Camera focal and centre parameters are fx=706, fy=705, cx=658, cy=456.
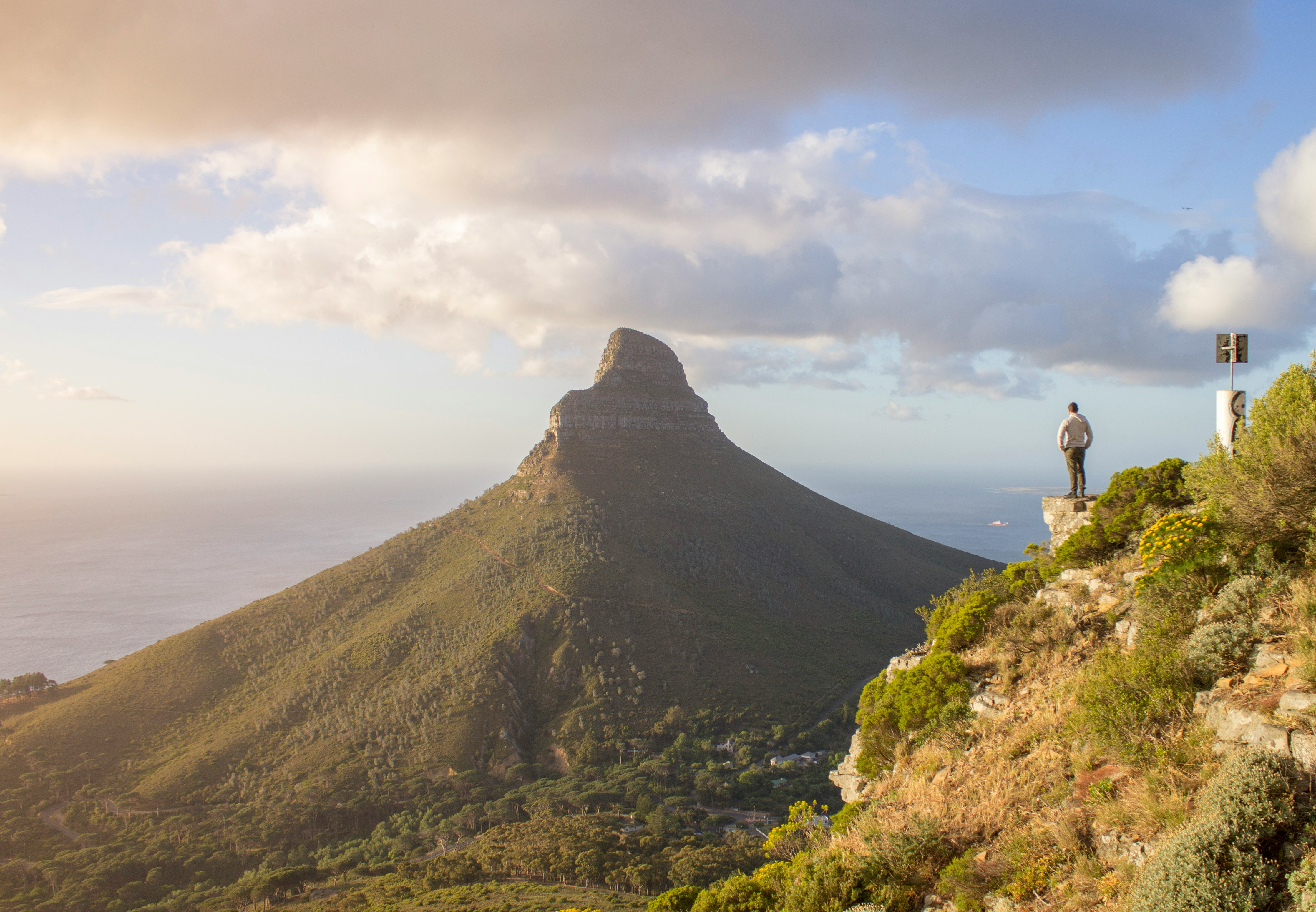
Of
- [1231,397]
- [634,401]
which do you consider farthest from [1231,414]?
[634,401]

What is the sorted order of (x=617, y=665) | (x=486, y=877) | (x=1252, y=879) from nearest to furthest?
1. (x=1252, y=879)
2. (x=486, y=877)
3. (x=617, y=665)

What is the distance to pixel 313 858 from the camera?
46.1 m

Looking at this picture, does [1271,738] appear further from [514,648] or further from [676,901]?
[514,648]

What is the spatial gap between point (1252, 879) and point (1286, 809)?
84cm

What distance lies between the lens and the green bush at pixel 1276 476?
36.6 ft

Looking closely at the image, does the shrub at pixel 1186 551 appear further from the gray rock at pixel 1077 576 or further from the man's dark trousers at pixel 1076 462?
the man's dark trousers at pixel 1076 462

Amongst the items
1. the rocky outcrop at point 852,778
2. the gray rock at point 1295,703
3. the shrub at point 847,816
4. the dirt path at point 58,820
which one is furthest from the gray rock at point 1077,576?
the dirt path at point 58,820

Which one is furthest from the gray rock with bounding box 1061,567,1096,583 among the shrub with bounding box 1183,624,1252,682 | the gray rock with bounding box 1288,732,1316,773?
the gray rock with bounding box 1288,732,1316,773

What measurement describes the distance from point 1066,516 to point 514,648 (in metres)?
51.9

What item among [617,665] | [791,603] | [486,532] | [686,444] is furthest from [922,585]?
[486,532]

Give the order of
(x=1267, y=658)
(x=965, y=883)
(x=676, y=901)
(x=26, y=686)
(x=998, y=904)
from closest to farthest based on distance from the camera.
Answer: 1. (x=998, y=904)
2. (x=965, y=883)
3. (x=1267, y=658)
4. (x=676, y=901)
5. (x=26, y=686)

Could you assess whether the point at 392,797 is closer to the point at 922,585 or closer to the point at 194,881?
the point at 194,881

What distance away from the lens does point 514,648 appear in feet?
204

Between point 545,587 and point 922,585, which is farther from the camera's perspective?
point 922,585
